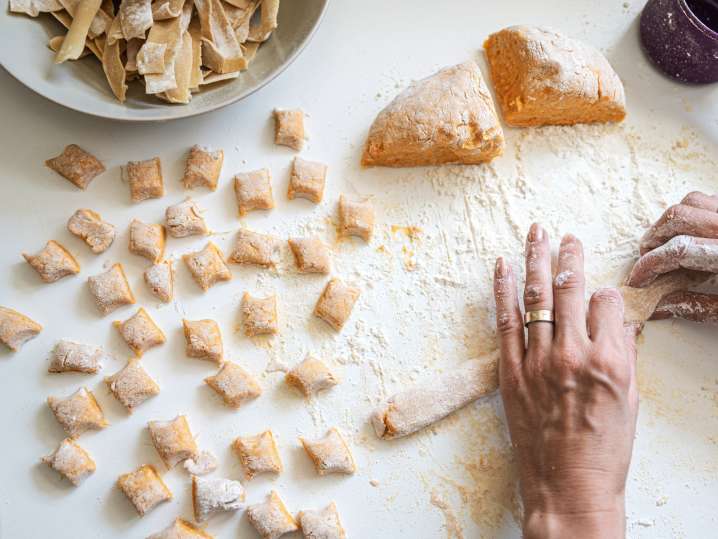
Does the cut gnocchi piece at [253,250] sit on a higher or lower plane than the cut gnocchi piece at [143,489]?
higher

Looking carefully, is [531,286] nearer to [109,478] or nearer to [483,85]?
[483,85]

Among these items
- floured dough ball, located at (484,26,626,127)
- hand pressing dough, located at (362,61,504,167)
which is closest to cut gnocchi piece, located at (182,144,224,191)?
hand pressing dough, located at (362,61,504,167)

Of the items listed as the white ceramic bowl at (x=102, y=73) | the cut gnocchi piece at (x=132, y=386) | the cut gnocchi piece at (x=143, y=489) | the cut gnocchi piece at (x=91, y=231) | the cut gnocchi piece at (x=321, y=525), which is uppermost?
the white ceramic bowl at (x=102, y=73)

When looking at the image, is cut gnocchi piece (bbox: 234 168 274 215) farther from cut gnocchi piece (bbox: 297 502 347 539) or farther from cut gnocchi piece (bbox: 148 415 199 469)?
cut gnocchi piece (bbox: 297 502 347 539)

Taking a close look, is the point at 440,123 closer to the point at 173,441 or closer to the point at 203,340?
the point at 203,340

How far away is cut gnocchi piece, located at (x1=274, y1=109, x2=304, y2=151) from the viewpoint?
1746 mm

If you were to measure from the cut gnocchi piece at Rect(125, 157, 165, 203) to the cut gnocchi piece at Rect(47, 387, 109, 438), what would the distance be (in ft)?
1.57

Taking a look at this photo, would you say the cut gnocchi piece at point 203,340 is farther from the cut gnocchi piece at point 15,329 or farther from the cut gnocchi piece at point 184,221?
the cut gnocchi piece at point 15,329

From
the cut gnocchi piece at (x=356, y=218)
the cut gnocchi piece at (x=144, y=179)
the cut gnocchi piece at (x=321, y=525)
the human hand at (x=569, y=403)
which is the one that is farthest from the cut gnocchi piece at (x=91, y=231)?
the human hand at (x=569, y=403)

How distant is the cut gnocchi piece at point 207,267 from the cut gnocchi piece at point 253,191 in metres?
0.13

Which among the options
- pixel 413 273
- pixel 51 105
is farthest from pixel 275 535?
pixel 51 105

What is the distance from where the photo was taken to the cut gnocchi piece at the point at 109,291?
1639 millimetres

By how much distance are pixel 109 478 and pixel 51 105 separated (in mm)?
912

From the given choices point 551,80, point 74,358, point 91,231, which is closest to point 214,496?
point 74,358
